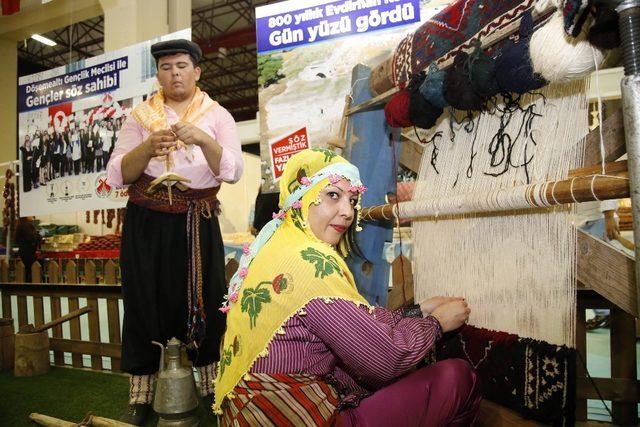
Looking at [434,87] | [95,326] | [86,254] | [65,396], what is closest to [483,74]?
[434,87]

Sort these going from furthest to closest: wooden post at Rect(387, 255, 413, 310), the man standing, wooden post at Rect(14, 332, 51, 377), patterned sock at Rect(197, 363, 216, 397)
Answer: wooden post at Rect(14, 332, 51, 377) → patterned sock at Rect(197, 363, 216, 397) → the man standing → wooden post at Rect(387, 255, 413, 310)

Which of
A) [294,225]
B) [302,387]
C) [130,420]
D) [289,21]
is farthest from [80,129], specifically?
[302,387]

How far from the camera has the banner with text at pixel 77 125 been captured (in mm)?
2562

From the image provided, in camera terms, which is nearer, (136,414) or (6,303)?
(136,414)

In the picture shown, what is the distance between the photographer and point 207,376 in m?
2.10

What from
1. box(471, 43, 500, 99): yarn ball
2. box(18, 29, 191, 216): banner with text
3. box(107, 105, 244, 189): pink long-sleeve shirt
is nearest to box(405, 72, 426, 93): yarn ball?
box(471, 43, 500, 99): yarn ball

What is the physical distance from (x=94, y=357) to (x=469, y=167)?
2.86 meters

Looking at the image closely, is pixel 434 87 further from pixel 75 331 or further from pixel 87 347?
pixel 75 331

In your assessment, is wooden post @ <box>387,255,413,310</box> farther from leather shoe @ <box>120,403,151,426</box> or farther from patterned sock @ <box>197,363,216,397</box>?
leather shoe @ <box>120,403,151,426</box>

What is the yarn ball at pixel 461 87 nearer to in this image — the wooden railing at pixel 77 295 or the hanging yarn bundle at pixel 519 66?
the hanging yarn bundle at pixel 519 66

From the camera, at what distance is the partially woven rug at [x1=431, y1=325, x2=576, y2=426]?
1120 mm

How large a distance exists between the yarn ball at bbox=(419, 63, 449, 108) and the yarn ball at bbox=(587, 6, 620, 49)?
1.49 ft

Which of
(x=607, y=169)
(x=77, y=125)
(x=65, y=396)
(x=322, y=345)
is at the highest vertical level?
(x=77, y=125)

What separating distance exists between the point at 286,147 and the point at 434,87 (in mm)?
987
